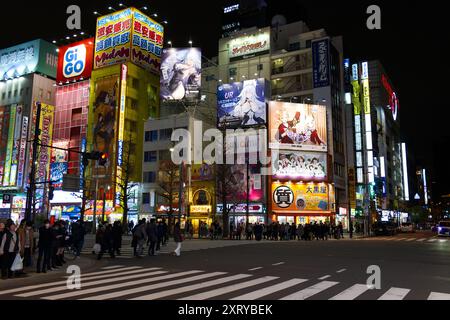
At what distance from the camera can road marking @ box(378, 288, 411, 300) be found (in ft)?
26.3

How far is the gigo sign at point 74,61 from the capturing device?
63594mm

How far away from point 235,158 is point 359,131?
3109 centimetres

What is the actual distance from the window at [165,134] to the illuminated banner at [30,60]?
98.6ft

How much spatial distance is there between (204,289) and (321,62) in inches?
2014

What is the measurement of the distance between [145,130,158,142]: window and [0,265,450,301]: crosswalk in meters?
43.1

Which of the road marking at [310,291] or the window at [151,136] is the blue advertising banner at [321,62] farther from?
the road marking at [310,291]

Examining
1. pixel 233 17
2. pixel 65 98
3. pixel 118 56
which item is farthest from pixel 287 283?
pixel 233 17

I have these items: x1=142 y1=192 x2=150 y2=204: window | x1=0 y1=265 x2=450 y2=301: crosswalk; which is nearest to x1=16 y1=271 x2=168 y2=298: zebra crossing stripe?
x1=0 y1=265 x2=450 y2=301: crosswalk

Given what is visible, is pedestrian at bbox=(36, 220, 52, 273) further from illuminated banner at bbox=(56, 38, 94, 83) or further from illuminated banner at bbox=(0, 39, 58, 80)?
illuminated banner at bbox=(0, 39, 58, 80)

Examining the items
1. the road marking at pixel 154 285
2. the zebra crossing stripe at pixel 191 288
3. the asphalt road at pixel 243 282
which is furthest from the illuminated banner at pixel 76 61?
the zebra crossing stripe at pixel 191 288

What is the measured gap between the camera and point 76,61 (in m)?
64.3

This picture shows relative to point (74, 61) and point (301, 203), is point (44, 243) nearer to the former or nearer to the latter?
point (301, 203)

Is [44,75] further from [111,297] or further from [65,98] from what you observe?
[111,297]

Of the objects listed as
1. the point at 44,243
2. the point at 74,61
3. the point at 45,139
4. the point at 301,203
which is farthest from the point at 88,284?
the point at 74,61
